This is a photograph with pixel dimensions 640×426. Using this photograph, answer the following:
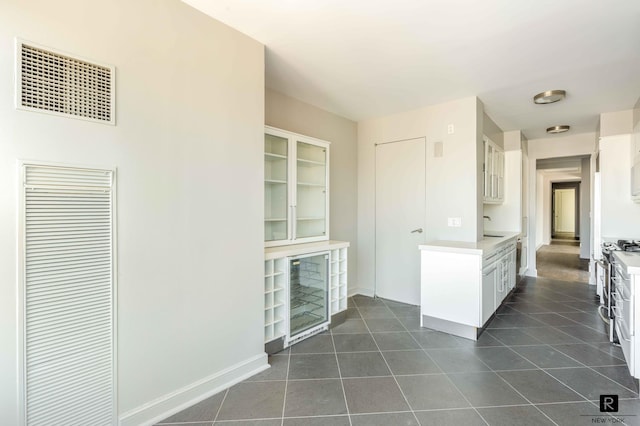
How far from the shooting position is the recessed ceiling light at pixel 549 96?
326 cm

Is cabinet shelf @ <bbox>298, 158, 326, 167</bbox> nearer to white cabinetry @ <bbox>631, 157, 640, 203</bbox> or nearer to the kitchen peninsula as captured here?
the kitchen peninsula

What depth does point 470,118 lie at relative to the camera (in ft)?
11.3

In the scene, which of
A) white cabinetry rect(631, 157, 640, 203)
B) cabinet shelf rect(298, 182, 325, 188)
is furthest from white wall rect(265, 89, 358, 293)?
Result: white cabinetry rect(631, 157, 640, 203)

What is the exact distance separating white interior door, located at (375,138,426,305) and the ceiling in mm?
691

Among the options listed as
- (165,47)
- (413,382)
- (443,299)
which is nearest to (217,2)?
(165,47)

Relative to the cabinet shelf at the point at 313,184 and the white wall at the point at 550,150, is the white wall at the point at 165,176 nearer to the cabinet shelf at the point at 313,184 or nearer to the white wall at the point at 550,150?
the cabinet shelf at the point at 313,184

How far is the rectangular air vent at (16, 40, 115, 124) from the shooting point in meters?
1.36

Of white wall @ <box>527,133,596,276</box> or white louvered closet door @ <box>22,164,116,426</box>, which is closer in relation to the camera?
white louvered closet door @ <box>22,164,116,426</box>

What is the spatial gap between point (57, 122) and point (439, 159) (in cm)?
359

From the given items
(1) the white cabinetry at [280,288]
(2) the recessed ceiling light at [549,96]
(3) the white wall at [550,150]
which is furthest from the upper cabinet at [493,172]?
(1) the white cabinetry at [280,288]

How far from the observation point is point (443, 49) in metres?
2.43

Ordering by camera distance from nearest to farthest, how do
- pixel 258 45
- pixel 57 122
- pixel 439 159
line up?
pixel 57 122 < pixel 258 45 < pixel 439 159

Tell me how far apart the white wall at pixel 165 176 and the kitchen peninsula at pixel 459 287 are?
187cm

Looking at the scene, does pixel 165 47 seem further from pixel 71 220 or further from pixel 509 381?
pixel 509 381
